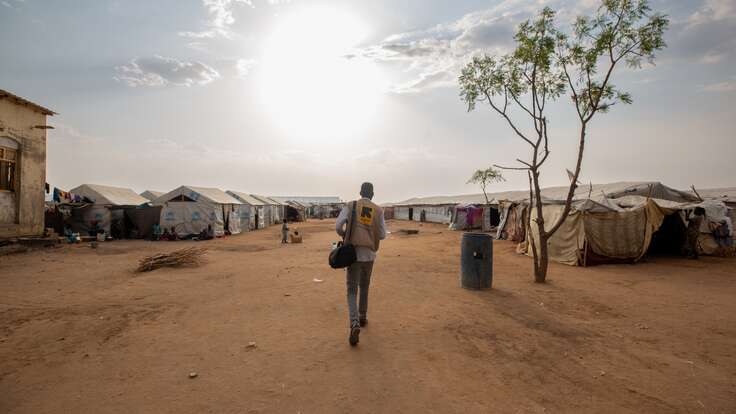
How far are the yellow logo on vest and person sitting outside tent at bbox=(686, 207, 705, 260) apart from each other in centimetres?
1499

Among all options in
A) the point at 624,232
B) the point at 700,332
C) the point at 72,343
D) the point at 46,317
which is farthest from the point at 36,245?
the point at 624,232

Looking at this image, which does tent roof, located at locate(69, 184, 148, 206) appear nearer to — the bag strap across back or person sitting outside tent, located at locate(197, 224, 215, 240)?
person sitting outside tent, located at locate(197, 224, 215, 240)

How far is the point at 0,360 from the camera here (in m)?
3.96

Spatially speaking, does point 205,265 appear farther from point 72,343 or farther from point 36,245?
point 36,245

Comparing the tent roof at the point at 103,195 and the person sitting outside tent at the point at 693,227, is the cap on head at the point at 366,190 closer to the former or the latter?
the person sitting outside tent at the point at 693,227

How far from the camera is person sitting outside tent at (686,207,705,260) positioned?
13.2m

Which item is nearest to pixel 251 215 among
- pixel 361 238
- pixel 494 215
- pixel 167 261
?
pixel 167 261

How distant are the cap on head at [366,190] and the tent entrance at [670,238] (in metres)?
14.7

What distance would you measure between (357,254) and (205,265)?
8221 mm

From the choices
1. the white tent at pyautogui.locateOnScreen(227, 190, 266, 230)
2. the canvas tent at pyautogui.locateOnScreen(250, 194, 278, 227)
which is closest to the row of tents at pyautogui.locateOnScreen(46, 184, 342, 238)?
the white tent at pyautogui.locateOnScreen(227, 190, 266, 230)

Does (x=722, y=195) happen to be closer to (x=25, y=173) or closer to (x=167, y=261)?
(x=167, y=261)

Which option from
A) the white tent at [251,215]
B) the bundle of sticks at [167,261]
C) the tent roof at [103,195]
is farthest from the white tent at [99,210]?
the bundle of sticks at [167,261]

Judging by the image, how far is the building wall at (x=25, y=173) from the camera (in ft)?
45.7

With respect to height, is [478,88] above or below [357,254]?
above
